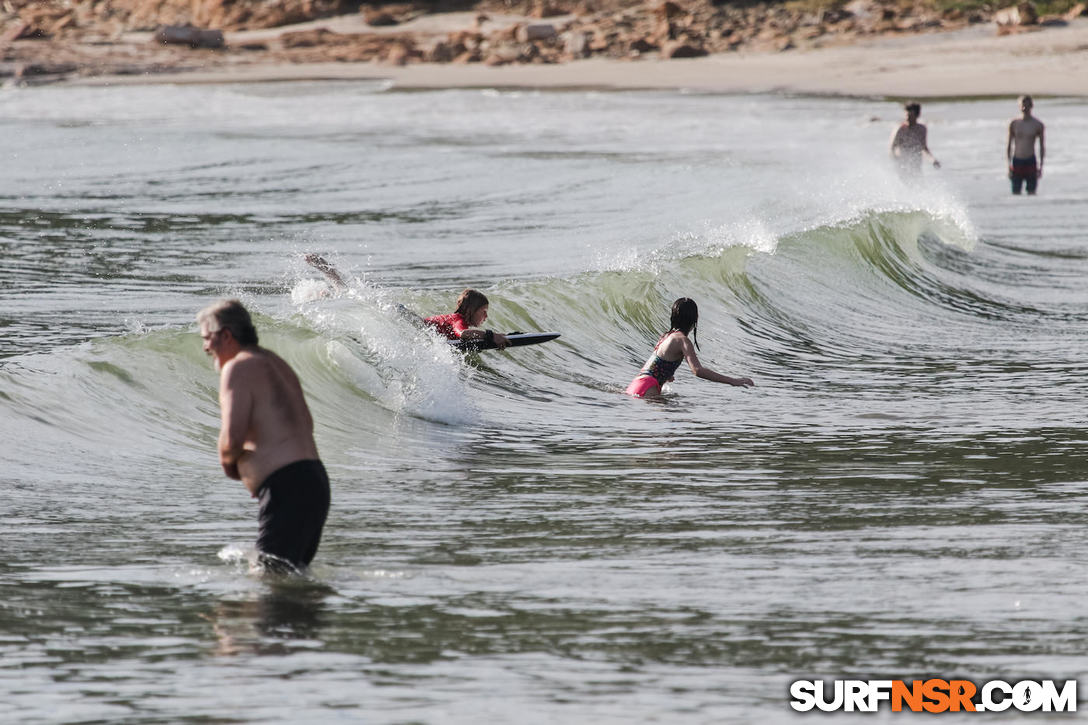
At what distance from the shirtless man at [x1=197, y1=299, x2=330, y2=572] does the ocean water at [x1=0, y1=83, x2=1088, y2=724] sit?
0.36 metres

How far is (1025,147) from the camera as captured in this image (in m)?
24.3

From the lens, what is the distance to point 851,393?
12906mm

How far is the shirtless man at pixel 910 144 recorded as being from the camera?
2431cm

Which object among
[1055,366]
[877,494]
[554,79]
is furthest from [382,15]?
[877,494]

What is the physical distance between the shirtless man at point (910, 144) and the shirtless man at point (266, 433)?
1903cm

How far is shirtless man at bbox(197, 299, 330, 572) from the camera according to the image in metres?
6.29

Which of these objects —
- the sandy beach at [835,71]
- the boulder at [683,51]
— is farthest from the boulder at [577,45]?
the boulder at [683,51]

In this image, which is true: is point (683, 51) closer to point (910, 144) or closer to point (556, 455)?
point (910, 144)

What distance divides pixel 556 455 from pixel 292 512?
406cm

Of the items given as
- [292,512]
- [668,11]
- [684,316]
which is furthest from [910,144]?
[668,11]

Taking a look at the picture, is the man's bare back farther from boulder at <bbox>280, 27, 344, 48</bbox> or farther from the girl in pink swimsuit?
boulder at <bbox>280, 27, 344, 48</bbox>

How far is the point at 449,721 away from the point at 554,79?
47.4 meters

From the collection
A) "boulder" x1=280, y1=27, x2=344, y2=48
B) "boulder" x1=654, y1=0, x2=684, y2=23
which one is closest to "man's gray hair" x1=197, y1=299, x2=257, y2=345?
"boulder" x1=654, y1=0, x2=684, y2=23

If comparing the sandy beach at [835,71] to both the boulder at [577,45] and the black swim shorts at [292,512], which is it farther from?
the black swim shorts at [292,512]
